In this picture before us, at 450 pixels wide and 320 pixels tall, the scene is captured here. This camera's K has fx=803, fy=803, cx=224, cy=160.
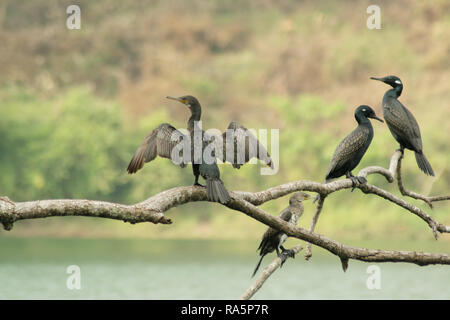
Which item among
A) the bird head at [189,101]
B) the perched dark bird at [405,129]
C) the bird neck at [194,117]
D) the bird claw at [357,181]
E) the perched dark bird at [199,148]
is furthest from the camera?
the perched dark bird at [405,129]

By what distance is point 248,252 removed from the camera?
30391 millimetres

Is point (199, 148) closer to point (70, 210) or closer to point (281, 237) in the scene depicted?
point (70, 210)

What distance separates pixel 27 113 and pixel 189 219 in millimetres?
9806

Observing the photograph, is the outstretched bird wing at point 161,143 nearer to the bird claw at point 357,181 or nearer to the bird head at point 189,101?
the bird head at point 189,101

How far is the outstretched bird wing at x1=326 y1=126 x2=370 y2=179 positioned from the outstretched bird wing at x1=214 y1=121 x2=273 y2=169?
1486mm

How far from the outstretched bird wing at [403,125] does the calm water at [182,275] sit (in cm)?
1030

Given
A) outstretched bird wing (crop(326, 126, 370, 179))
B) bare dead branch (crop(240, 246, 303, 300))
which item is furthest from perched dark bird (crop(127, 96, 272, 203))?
outstretched bird wing (crop(326, 126, 370, 179))

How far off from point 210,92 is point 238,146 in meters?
35.7

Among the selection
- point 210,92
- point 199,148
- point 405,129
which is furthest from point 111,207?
point 210,92

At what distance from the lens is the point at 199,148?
5.26m

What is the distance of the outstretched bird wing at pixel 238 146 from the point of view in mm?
5316

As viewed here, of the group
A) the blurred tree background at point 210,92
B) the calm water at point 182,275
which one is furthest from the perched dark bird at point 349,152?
the blurred tree background at point 210,92
